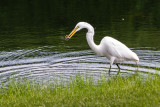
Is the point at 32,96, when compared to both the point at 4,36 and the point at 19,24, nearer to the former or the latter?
the point at 4,36

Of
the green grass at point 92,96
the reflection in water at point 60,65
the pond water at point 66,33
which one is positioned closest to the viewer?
the green grass at point 92,96

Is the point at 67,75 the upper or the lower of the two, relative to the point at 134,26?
lower

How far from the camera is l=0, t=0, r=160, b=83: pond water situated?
380 inches

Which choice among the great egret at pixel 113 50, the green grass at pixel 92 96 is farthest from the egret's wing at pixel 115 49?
the green grass at pixel 92 96

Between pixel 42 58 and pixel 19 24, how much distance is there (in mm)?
7996

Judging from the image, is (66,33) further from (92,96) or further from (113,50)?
(92,96)

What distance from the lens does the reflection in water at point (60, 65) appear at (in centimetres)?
917

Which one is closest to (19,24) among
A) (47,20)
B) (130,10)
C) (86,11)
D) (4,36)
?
(47,20)

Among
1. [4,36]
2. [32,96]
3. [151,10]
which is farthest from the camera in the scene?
[151,10]

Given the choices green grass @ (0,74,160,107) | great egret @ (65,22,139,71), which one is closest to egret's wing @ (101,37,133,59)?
great egret @ (65,22,139,71)

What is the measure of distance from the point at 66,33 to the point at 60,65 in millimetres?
5674

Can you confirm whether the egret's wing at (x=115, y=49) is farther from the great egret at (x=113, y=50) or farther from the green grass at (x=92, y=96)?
the green grass at (x=92, y=96)

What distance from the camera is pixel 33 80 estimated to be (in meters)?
8.67

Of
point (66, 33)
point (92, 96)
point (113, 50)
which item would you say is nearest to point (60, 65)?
point (113, 50)
